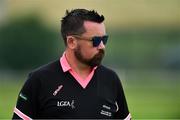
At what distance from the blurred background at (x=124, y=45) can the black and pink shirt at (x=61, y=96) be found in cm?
1496

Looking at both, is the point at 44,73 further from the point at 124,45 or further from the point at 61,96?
the point at 124,45

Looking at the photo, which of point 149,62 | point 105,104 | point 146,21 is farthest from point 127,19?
point 105,104

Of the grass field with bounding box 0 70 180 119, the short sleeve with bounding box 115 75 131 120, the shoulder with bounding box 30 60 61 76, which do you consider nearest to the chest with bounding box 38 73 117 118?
the shoulder with bounding box 30 60 61 76

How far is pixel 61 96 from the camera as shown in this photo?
708cm

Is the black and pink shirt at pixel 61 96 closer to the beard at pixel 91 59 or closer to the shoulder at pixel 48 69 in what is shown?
the shoulder at pixel 48 69

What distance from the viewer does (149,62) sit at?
45156 mm

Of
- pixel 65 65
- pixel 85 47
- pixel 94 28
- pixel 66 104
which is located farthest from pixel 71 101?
pixel 94 28

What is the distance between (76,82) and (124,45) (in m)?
38.2

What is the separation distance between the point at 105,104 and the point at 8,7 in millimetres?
44989

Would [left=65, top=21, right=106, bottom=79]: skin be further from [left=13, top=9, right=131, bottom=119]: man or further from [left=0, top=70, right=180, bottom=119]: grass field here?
[left=0, top=70, right=180, bottom=119]: grass field

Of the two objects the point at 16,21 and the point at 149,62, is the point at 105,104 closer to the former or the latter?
the point at 16,21

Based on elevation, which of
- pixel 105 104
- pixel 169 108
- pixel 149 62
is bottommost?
pixel 149 62

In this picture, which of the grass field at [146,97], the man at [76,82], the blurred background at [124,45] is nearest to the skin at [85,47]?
the man at [76,82]

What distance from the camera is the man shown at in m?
7.06
